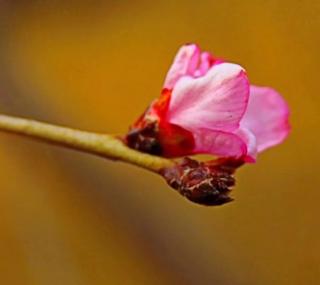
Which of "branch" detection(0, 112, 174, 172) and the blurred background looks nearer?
"branch" detection(0, 112, 174, 172)

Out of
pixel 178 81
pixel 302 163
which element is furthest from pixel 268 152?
pixel 178 81

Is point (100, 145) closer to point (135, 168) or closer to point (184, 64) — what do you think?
point (184, 64)

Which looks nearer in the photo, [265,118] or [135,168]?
[265,118]

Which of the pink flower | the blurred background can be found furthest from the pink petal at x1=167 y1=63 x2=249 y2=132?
the blurred background

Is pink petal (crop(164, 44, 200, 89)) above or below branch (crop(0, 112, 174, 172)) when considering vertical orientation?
above

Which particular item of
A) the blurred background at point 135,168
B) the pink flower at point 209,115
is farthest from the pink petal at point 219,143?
the blurred background at point 135,168

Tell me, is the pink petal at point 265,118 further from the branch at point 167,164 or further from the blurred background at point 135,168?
the blurred background at point 135,168

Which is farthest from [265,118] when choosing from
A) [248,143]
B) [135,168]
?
[135,168]

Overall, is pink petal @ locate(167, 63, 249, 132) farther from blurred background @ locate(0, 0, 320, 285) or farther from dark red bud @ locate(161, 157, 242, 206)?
blurred background @ locate(0, 0, 320, 285)

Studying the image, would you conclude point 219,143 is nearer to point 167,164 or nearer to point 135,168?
point 167,164
